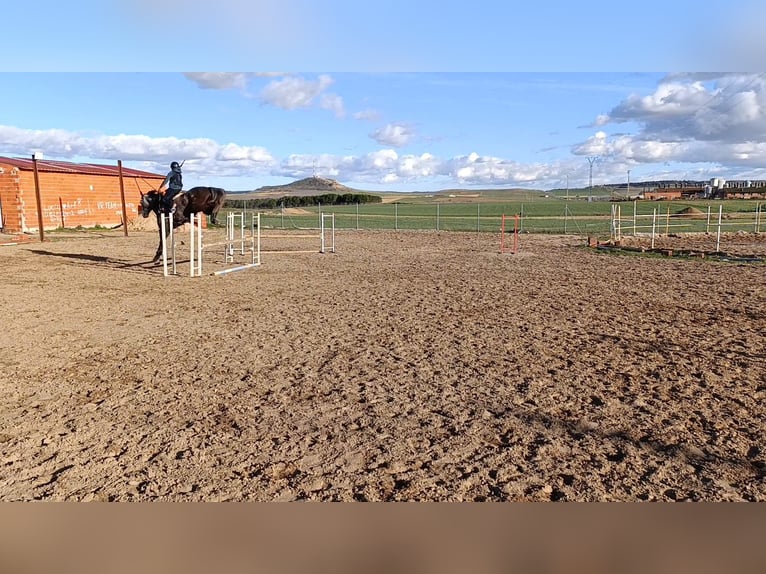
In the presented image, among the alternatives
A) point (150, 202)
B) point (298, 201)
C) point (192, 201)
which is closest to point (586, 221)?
point (192, 201)

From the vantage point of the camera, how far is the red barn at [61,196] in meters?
19.8

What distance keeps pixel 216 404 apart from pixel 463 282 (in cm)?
703

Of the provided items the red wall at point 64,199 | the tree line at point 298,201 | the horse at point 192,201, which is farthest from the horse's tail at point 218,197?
the tree line at point 298,201

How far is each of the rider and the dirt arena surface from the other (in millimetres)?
2363

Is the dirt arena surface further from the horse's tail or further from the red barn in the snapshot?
the red barn

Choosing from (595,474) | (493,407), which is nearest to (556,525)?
(595,474)

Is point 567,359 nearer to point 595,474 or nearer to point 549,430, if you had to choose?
point 549,430

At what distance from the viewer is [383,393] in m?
4.39

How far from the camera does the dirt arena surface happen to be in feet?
9.75

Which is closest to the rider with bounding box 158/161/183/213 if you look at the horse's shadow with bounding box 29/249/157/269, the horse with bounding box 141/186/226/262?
the horse with bounding box 141/186/226/262

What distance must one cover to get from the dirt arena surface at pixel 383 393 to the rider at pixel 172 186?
2363 millimetres

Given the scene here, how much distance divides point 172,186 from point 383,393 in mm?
8271

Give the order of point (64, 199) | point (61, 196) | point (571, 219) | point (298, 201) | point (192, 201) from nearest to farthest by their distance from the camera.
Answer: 1. point (192, 201)
2. point (61, 196)
3. point (64, 199)
4. point (571, 219)
5. point (298, 201)

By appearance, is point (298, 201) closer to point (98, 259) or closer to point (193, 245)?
point (98, 259)
